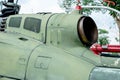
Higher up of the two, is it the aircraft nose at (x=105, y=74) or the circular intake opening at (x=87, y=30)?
the circular intake opening at (x=87, y=30)

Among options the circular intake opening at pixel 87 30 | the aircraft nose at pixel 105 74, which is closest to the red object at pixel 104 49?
the circular intake opening at pixel 87 30

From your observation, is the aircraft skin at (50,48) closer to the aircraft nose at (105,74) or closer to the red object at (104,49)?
the aircraft nose at (105,74)

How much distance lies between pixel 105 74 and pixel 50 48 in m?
1.48

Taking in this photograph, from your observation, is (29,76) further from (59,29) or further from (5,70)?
(59,29)

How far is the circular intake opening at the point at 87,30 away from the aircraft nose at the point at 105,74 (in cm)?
135

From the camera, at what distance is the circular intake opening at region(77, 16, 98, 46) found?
357 inches

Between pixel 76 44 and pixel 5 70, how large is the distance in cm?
153

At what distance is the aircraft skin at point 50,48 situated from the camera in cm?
813

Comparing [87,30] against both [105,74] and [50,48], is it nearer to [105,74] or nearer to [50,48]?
[50,48]

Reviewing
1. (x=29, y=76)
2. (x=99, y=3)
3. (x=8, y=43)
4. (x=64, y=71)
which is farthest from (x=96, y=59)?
(x=99, y=3)

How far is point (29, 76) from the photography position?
8.44m

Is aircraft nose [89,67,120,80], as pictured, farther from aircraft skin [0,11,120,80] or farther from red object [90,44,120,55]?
red object [90,44,120,55]

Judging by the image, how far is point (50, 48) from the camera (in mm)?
8711

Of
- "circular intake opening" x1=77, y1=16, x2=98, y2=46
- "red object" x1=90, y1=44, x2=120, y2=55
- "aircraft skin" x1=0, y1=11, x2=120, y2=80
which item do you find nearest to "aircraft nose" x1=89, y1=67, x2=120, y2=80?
"aircraft skin" x1=0, y1=11, x2=120, y2=80
